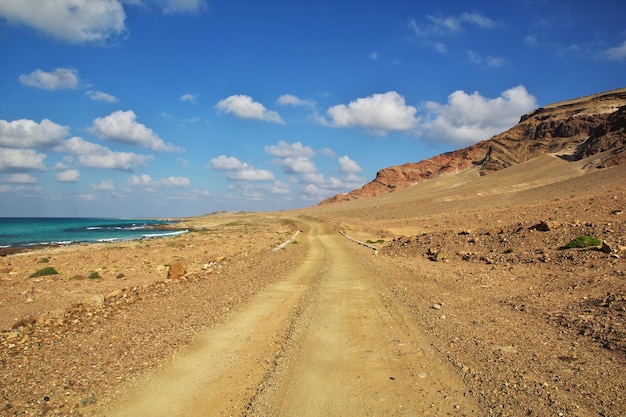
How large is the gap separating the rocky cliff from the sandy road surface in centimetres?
7252

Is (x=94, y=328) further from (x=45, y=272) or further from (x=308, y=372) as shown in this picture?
(x=45, y=272)

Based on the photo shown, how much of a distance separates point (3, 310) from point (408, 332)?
12.4 m

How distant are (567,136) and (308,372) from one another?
112 metres

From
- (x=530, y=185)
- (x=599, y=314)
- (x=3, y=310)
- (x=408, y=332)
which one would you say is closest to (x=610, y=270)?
(x=599, y=314)

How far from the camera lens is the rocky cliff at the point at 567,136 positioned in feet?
251

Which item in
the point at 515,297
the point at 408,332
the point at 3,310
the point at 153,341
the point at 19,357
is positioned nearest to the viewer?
the point at 19,357

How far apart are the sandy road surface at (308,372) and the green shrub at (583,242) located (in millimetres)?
9045

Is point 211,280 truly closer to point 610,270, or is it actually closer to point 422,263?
point 422,263

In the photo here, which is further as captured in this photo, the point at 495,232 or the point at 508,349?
the point at 495,232

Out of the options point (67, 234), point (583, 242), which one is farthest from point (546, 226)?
point (67, 234)

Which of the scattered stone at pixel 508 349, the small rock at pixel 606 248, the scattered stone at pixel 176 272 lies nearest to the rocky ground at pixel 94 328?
the scattered stone at pixel 176 272

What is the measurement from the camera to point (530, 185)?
7256 cm

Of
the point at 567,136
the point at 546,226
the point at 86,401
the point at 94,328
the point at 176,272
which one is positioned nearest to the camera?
the point at 86,401

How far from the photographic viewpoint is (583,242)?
14.5 m
